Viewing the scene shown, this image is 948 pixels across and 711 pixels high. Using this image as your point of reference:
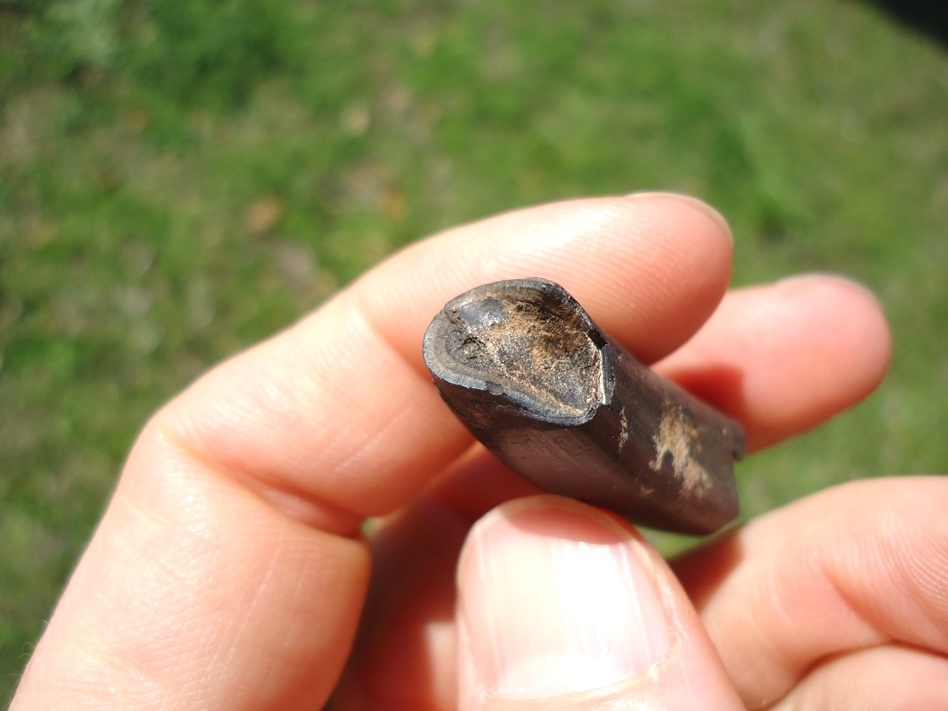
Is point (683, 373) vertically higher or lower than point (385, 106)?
lower

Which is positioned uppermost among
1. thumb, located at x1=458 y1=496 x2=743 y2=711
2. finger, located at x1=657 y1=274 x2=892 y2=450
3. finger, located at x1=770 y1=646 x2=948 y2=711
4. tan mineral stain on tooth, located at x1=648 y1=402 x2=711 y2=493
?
tan mineral stain on tooth, located at x1=648 y1=402 x2=711 y2=493

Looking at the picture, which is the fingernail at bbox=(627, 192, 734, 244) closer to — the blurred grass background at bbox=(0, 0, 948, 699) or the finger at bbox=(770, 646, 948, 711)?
the finger at bbox=(770, 646, 948, 711)

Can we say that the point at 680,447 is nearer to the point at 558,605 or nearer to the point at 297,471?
the point at 558,605

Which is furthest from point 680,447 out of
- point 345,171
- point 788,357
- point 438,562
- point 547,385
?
point 345,171

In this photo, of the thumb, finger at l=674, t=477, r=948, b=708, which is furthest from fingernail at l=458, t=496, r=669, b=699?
finger at l=674, t=477, r=948, b=708

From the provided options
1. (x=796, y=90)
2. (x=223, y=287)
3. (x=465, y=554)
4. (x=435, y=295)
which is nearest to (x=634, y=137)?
(x=796, y=90)

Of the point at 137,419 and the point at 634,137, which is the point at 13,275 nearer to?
the point at 137,419
